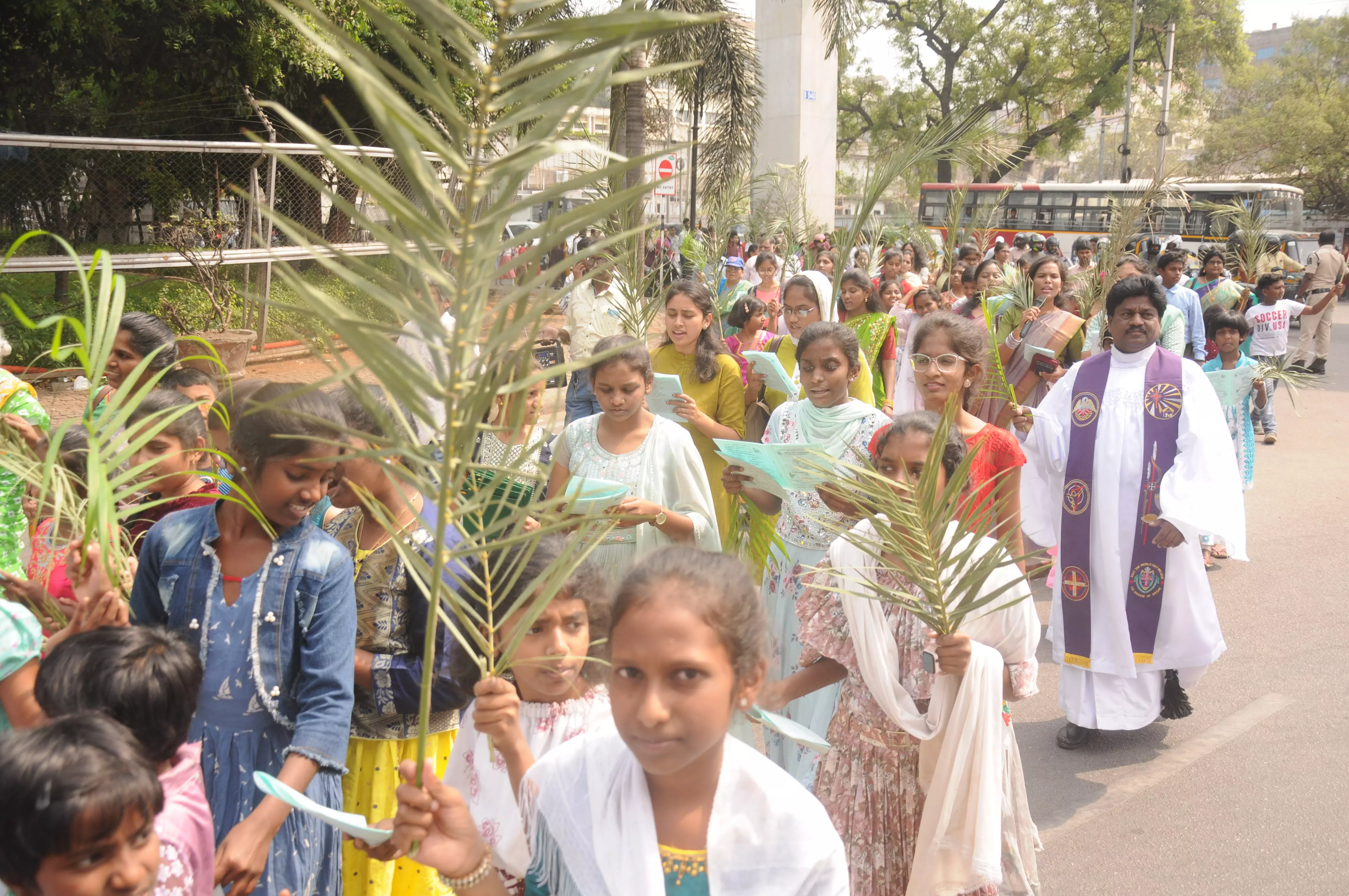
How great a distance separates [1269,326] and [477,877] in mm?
12379

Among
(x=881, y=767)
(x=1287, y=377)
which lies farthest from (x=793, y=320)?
(x=881, y=767)

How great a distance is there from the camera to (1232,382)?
7523mm

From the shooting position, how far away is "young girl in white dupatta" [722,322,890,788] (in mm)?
3990

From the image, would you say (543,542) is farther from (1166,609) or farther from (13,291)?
(13,291)

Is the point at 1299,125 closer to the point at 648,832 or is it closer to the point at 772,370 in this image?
the point at 772,370

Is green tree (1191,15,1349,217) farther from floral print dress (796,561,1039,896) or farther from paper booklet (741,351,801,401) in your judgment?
floral print dress (796,561,1039,896)

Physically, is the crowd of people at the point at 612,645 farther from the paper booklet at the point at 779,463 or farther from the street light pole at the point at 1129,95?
the street light pole at the point at 1129,95

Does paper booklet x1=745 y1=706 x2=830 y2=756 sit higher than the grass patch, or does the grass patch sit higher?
the grass patch

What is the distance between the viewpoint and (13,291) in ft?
37.7

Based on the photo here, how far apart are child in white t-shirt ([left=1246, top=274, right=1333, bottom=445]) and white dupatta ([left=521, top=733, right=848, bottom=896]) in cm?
1168

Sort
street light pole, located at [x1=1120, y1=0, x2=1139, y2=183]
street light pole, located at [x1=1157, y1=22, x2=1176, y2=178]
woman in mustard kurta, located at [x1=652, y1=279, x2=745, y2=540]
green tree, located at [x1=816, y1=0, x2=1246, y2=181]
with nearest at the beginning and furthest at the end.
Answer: woman in mustard kurta, located at [x1=652, y1=279, x2=745, y2=540]
street light pole, located at [x1=1157, y1=22, x2=1176, y2=178]
street light pole, located at [x1=1120, y1=0, x2=1139, y2=183]
green tree, located at [x1=816, y1=0, x2=1246, y2=181]

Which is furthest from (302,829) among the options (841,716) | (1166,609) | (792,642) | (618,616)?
(1166,609)

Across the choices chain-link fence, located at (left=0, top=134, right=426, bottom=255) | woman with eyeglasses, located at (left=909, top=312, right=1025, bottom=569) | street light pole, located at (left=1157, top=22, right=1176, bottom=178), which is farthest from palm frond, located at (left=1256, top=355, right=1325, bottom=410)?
street light pole, located at (left=1157, top=22, right=1176, bottom=178)

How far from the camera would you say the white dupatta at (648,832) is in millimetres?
1675
